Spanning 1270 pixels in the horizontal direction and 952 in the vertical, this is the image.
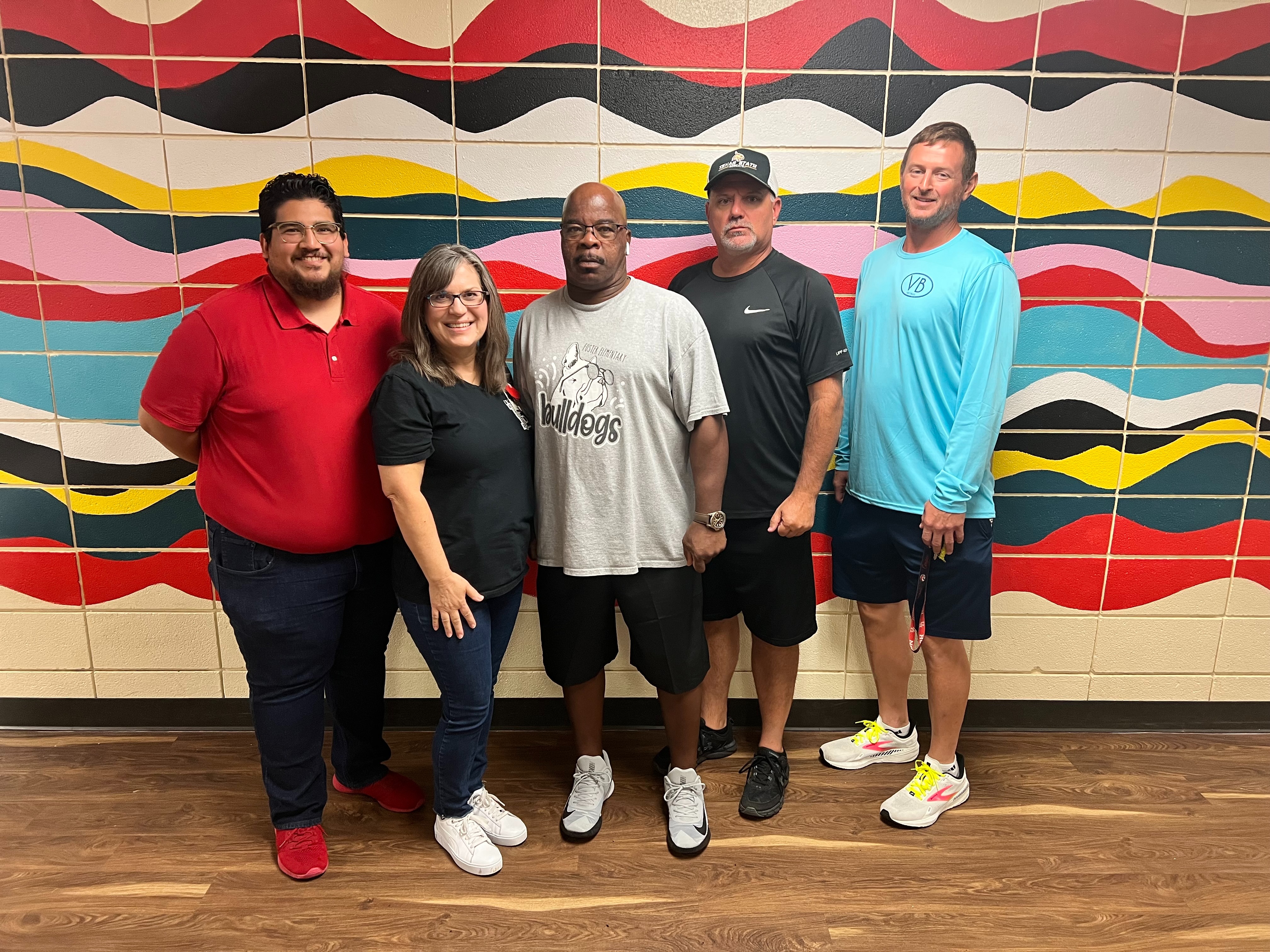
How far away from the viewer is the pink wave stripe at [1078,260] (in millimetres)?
2260

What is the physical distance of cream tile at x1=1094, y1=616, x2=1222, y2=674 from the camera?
251 cm

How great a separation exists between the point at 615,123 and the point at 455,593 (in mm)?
1367

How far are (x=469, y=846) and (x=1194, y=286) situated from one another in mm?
2565

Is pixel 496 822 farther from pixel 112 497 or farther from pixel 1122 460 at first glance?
pixel 1122 460

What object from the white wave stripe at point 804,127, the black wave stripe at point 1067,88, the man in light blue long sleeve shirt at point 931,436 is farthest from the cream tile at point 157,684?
the black wave stripe at point 1067,88

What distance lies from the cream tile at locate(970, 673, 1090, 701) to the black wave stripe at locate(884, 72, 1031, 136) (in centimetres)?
174

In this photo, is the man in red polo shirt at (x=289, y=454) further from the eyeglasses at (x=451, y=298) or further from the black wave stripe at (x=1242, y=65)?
the black wave stripe at (x=1242, y=65)

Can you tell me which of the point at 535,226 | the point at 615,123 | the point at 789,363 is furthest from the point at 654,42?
the point at 789,363

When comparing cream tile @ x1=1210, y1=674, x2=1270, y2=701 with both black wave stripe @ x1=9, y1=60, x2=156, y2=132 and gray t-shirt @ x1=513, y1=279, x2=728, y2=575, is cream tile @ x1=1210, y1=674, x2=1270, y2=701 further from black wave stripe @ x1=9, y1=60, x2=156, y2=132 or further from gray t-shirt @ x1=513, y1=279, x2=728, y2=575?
black wave stripe @ x1=9, y1=60, x2=156, y2=132

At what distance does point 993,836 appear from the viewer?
2.05 meters

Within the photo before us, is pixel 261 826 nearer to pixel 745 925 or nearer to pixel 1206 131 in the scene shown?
pixel 745 925

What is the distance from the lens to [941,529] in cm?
201

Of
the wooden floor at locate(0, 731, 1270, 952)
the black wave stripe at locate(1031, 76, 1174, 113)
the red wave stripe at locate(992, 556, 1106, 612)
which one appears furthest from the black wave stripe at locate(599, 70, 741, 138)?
the wooden floor at locate(0, 731, 1270, 952)

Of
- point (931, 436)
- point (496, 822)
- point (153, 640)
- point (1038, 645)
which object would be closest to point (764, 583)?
point (931, 436)
